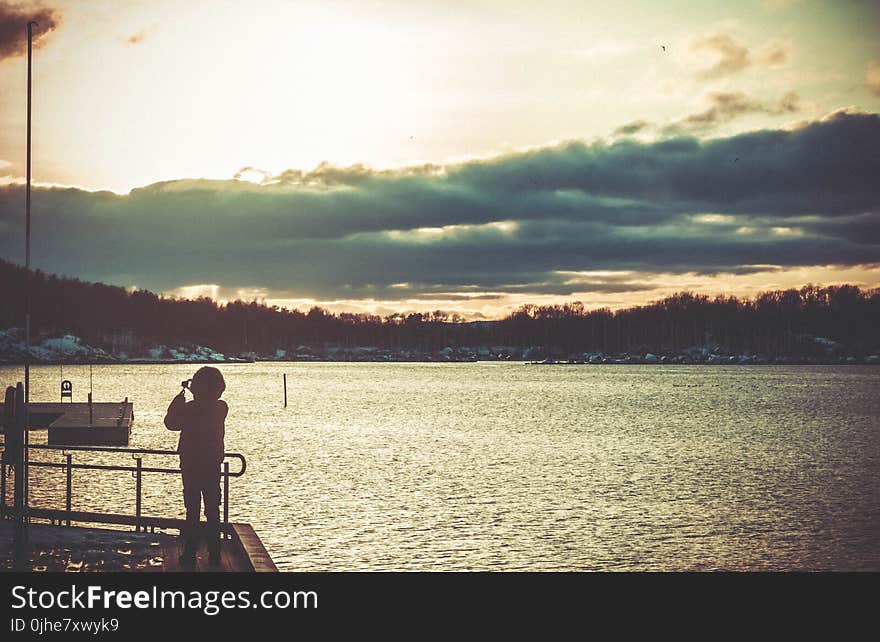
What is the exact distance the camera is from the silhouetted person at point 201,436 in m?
12.9

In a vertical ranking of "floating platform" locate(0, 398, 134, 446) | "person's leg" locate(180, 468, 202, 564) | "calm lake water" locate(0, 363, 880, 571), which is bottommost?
"calm lake water" locate(0, 363, 880, 571)

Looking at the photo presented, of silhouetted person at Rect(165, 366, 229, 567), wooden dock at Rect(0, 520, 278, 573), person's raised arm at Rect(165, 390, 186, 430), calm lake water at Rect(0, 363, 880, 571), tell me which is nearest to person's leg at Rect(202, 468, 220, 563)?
silhouetted person at Rect(165, 366, 229, 567)

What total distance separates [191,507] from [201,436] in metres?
1.21

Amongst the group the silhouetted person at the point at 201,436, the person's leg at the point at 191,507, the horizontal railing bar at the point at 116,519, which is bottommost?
the horizontal railing bar at the point at 116,519

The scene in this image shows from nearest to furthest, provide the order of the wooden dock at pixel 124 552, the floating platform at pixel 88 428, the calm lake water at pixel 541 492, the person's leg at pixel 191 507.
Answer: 1. the person's leg at pixel 191 507
2. the wooden dock at pixel 124 552
3. the calm lake water at pixel 541 492
4. the floating platform at pixel 88 428

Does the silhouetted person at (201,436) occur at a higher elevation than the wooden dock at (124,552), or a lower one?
higher

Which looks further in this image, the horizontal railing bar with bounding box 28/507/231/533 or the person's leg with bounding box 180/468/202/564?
the horizontal railing bar with bounding box 28/507/231/533

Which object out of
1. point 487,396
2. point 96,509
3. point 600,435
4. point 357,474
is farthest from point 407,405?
point 96,509

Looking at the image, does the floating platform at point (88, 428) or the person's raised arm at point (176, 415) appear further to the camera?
the floating platform at point (88, 428)

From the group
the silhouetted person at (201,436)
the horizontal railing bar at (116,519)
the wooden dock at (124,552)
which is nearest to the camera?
the silhouetted person at (201,436)

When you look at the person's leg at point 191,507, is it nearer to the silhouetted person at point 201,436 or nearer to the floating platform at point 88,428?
the silhouetted person at point 201,436

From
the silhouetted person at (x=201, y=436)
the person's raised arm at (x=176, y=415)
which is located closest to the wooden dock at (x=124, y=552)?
the silhouetted person at (x=201, y=436)

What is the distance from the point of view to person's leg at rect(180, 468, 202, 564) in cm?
1326

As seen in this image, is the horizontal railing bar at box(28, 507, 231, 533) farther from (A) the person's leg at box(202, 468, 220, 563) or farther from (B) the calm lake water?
(B) the calm lake water
